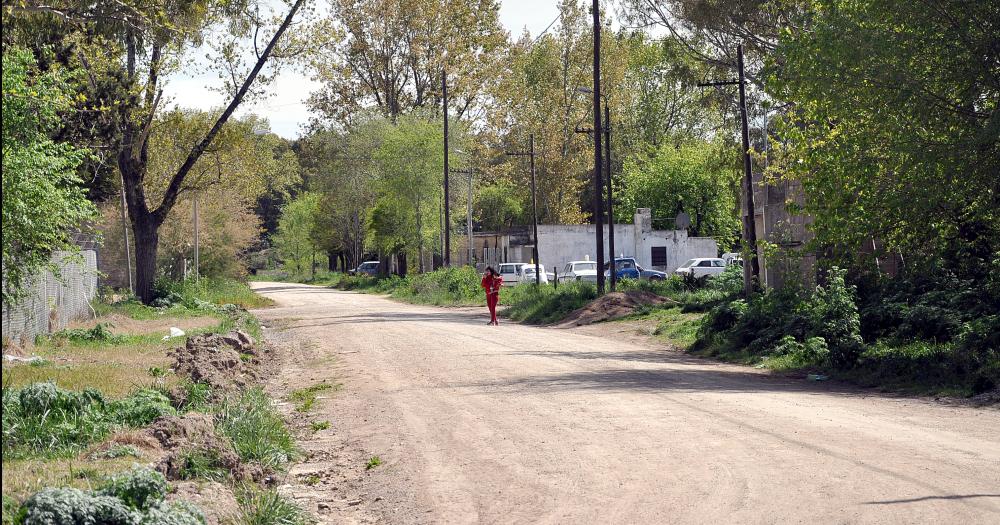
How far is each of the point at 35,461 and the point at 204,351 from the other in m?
10.0

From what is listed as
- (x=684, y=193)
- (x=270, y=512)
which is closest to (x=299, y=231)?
(x=684, y=193)

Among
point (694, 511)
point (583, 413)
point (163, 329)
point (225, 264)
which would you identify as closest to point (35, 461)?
point (694, 511)

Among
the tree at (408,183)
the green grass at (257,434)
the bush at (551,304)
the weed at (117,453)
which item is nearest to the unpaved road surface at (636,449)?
the green grass at (257,434)

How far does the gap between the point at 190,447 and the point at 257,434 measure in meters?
1.36

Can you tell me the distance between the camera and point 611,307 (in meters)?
33.2

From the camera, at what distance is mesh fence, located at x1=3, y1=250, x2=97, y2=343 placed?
18.0 metres

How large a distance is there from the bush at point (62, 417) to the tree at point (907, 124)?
11.7 m

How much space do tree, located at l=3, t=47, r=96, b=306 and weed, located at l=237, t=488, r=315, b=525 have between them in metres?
6.15

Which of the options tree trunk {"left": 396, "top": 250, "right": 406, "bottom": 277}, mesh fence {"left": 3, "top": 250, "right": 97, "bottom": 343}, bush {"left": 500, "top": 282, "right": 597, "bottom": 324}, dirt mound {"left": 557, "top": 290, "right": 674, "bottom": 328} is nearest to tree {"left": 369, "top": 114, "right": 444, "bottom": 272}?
tree trunk {"left": 396, "top": 250, "right": 406, "bottom": 277}

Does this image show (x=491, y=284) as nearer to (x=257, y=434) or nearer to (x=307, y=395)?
(x=307, y=395)

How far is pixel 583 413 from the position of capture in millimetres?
12445

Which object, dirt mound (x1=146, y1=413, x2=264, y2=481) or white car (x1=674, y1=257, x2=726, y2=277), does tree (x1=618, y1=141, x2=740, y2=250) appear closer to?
white car (x1=674, y1=257, x2=726, y2=277)

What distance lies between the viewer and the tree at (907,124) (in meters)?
16.5

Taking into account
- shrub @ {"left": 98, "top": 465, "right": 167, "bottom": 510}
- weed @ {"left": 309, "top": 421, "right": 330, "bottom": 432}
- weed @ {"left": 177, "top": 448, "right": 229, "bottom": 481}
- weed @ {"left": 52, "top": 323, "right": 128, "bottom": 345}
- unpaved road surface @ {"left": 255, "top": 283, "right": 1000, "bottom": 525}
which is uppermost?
weed @ {"left": 52, "top": 323, "right": 128, "bottom": 345}
